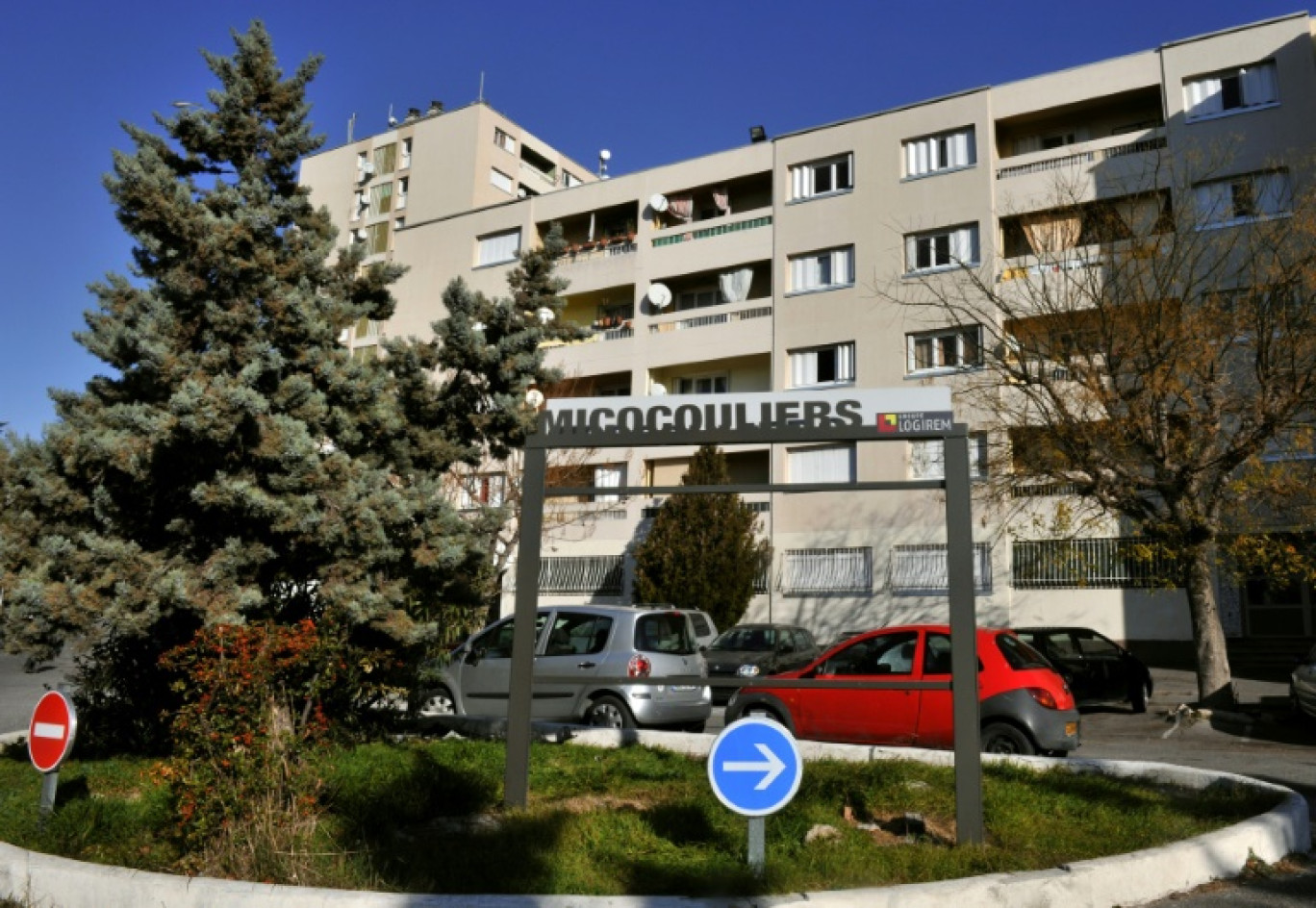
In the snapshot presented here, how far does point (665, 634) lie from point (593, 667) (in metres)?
1.07

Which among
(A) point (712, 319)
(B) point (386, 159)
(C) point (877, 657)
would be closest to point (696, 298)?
(A) point (712, 319)

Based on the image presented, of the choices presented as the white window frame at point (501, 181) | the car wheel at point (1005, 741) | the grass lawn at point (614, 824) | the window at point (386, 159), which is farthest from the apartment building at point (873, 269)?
the grass lawn at point (614, 824)

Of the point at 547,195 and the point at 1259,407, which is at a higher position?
the point at 547,195

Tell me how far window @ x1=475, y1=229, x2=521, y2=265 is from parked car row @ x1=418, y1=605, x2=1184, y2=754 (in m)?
26.7

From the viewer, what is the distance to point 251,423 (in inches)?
292

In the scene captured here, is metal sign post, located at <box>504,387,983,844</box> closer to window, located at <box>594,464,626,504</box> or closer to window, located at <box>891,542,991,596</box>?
window, located at <box>891,542,991,596</box>

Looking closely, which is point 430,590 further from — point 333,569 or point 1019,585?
point 1019,585

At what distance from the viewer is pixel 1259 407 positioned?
15.2m

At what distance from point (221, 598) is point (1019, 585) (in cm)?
2222

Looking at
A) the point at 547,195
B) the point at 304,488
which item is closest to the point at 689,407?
the point at 304,488

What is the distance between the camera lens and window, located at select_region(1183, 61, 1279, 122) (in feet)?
83.2

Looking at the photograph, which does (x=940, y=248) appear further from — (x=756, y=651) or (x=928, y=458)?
(x=756, y=651)

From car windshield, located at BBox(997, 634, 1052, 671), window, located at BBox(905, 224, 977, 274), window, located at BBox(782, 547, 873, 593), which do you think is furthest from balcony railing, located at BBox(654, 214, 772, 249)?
car windshield, located at BBox(997, 634, 1052, 671)

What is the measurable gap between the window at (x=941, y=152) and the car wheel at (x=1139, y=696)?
16614 millimetres
